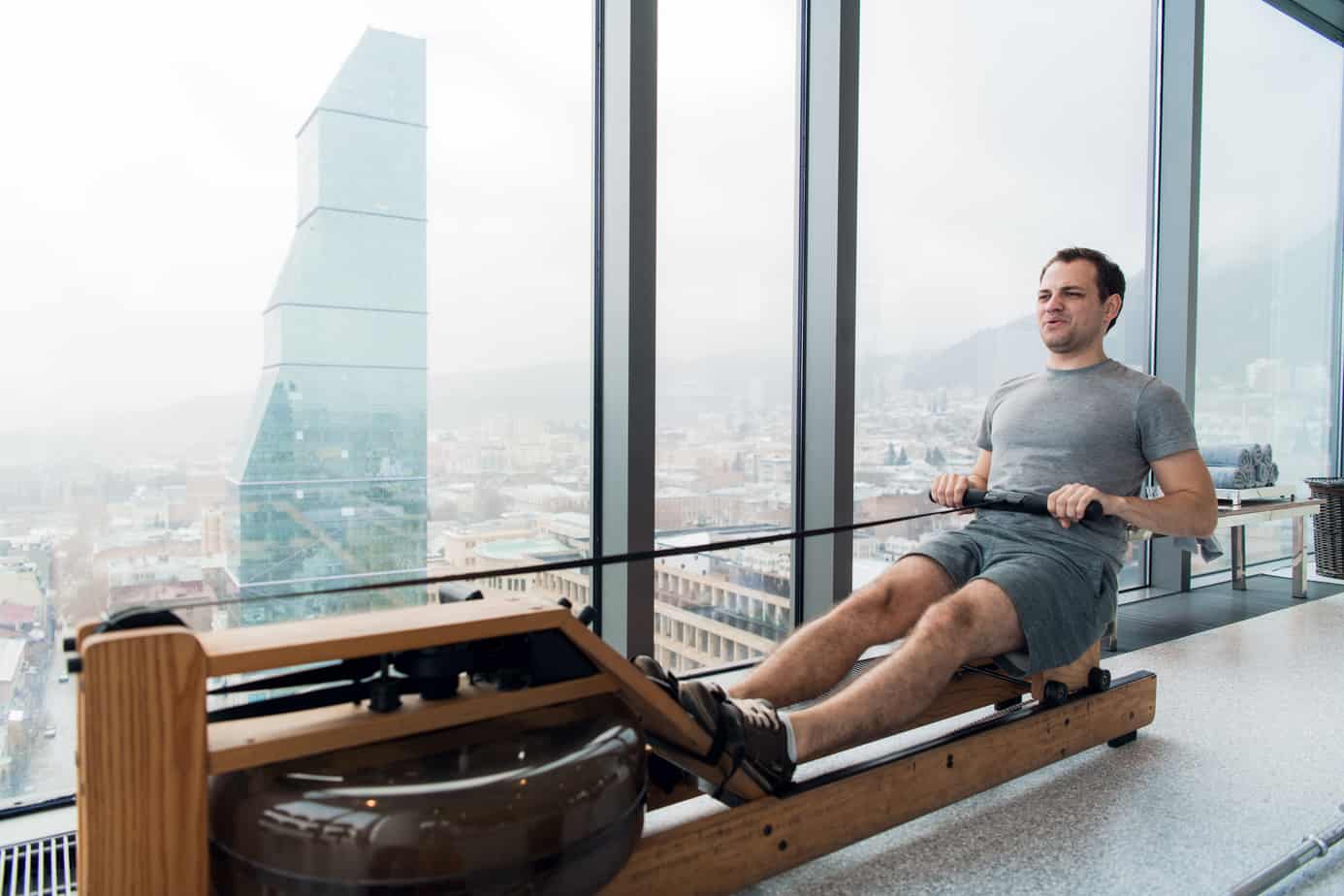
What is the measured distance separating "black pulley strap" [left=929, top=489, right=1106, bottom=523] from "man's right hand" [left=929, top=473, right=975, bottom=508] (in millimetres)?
15

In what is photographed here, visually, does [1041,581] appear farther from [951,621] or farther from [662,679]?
[662,679]

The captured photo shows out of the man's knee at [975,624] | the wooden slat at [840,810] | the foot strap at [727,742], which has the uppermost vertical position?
the man's knee at [975,624]

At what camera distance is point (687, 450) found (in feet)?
A: 9.73

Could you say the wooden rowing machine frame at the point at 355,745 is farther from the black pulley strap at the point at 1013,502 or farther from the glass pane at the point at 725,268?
the glass pane at the point at 725,268

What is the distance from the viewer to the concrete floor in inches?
64.9

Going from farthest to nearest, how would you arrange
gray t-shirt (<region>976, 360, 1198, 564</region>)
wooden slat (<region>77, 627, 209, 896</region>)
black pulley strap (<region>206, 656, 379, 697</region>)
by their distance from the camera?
gray t-shirt (<region>976, 360, 1198, 564</region>)
black pulley strap (<region>206, 656, 379, 697</region>)
wooden slat (<region>77, 627, 209, 896</region>)

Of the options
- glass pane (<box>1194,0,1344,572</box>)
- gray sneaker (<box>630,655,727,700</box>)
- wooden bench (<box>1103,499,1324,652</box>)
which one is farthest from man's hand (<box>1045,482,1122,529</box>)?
glass pane (<box>1194,0,1344,572</box>)

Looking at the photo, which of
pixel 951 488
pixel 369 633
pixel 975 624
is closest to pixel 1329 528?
pixel 951 488

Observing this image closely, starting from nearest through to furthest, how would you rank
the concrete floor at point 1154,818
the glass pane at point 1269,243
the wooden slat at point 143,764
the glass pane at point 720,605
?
the wooden slat at point 143,764
the concrete floor at point 1154,818
the glass pane at point 720,605
the glass pane at point 1269,243

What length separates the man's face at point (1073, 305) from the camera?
246cm

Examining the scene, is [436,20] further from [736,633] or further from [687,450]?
[736,633]

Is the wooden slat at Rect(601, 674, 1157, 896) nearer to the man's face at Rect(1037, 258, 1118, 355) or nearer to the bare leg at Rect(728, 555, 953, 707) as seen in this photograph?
the bare leg at Rect(728, 555, 953, 707)

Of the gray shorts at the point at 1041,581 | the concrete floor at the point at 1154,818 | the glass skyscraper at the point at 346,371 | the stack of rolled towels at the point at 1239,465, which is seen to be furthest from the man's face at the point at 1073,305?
the stack of rolled towels at the point at 1239,465

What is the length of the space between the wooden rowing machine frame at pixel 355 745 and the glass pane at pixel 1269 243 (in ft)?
12.6
